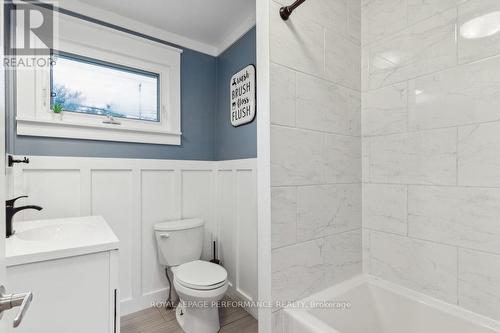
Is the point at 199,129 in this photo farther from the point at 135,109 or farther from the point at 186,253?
the point at 186,253

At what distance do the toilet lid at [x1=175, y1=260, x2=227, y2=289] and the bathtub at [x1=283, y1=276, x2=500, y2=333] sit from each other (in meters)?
0.67

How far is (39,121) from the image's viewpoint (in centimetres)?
160

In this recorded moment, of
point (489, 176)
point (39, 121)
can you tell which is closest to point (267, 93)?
point (489, 176)

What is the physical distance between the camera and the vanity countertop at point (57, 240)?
2.93ft

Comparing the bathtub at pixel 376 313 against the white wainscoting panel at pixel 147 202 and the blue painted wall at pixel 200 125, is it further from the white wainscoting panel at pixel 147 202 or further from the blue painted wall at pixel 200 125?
the blue painted wall at pixel 200 125

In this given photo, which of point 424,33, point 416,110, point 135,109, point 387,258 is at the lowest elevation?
point 387,258

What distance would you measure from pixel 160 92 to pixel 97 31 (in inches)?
23.9


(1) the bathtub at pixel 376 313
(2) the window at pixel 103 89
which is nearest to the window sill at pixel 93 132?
(2) the window at pixel 103 89

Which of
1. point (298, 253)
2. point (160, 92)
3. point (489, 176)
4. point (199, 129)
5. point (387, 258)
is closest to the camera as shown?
point (489, 176)

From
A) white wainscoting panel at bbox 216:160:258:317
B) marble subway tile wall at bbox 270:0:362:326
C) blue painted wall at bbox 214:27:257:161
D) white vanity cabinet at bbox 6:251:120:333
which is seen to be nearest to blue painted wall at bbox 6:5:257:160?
blue painted wall at bbox 214:27:257:161

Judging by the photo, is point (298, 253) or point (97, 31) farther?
point (97, 31)

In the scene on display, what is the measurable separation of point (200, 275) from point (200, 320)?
30 centimetres

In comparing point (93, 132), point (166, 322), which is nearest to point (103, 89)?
point (93, 132)

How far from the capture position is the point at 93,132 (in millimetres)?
1791
